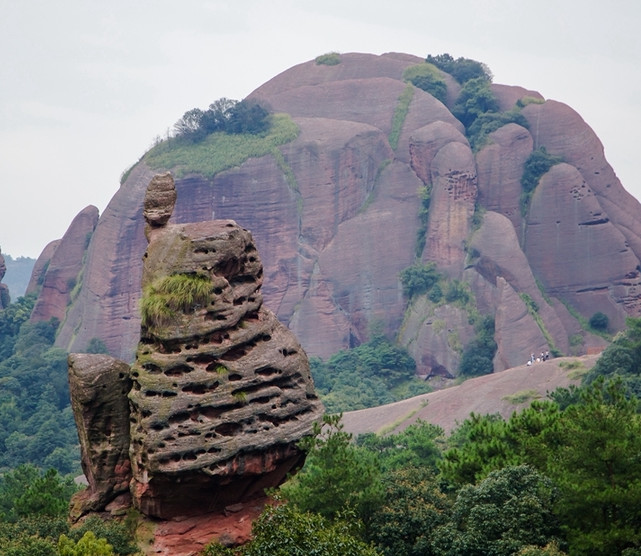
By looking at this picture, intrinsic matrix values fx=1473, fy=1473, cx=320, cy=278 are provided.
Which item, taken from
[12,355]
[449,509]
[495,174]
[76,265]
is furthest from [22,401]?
[449,509]

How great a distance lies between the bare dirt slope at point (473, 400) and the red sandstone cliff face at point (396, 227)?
59.1 feet

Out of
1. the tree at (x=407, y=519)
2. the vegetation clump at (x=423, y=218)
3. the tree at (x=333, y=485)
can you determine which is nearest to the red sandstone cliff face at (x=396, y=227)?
the vegetation clump at (x=423, y=218)

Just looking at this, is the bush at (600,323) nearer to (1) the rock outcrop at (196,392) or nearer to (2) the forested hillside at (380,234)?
(2) the forested hillside at (380,234)

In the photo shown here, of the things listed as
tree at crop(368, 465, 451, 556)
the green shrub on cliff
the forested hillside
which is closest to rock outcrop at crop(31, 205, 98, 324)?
the forested hillside

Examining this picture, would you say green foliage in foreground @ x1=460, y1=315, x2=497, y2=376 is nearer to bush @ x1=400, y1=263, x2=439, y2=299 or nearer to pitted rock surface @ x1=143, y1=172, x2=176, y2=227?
bush @ x1=400, y1=263, x2=439, y2=299

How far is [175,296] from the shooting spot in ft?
84.3

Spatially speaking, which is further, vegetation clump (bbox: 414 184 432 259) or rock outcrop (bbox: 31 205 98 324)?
rock outcrop (bbox: 31 205 98 324)

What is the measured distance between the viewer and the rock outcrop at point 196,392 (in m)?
25.2

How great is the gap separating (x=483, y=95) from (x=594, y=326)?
19.8 meters

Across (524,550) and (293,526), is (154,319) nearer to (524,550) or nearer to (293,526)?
(293,526)

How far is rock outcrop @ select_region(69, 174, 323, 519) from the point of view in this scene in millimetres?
25172

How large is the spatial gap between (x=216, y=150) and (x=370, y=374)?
62.7 feet

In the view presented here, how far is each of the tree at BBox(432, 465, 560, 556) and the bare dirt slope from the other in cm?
3482

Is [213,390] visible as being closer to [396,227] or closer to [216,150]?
[396,227]
